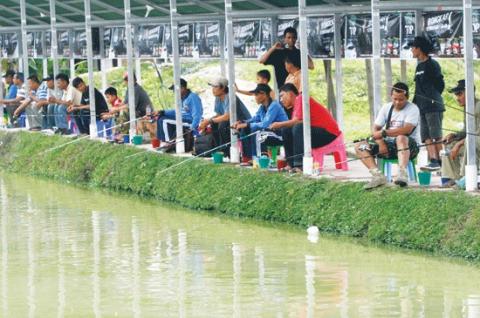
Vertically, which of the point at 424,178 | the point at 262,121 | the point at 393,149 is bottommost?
the point at 424,178

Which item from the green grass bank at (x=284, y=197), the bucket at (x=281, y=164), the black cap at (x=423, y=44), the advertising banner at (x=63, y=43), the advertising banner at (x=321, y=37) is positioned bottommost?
the green grass bank at (x=284, y=197)

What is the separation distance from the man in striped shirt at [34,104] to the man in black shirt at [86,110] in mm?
1689

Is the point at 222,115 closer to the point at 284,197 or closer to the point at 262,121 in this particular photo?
the point at 262,121

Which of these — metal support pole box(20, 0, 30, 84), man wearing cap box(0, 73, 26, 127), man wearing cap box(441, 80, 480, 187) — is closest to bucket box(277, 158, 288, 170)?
man wearing cap box(441, 80, 480, 187)

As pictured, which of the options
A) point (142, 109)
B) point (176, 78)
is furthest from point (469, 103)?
point (142, 109)

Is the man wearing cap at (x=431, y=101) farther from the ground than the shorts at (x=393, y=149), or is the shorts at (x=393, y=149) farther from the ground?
the man wearing cap at (x=431, y=101)

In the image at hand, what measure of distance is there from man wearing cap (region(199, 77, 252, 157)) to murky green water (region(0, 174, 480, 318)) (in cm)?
184

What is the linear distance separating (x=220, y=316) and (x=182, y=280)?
177 cm

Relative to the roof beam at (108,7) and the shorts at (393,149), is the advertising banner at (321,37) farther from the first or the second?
the roof beam at (108,7)

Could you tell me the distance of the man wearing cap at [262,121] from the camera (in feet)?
63.0

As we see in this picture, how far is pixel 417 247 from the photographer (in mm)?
14922

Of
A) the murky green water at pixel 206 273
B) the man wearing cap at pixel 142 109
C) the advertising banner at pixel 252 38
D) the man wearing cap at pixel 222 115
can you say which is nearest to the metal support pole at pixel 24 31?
the man wearing cap at pixel 142 109

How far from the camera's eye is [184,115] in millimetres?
22750

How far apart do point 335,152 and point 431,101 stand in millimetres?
1451
